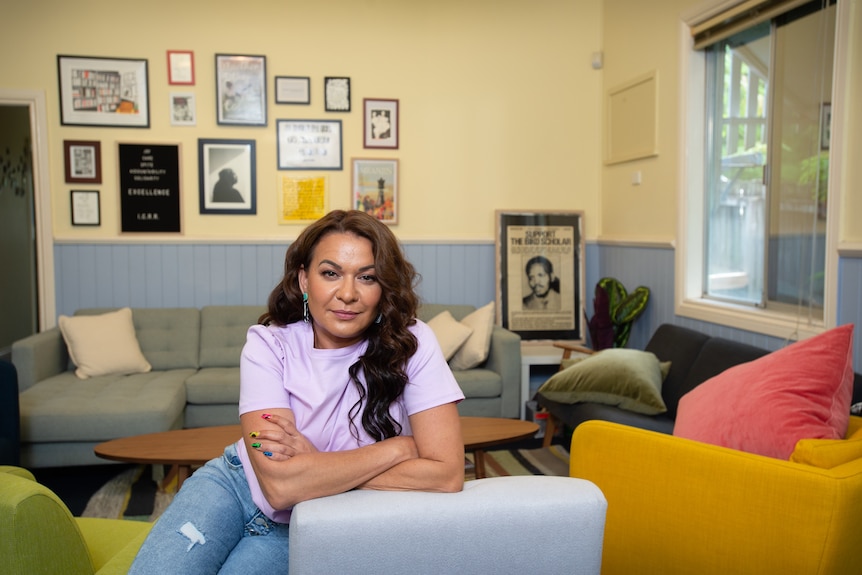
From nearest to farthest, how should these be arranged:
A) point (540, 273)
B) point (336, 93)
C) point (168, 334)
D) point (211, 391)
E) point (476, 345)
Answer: point (211, 391)
point (476, 345)
point (168, 334)
point (336, 93)
point (540, 273)

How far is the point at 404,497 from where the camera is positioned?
4.39ft

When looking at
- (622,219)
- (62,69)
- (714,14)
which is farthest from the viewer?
(622,219)

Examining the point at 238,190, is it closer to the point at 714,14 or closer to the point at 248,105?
the point at 248,105

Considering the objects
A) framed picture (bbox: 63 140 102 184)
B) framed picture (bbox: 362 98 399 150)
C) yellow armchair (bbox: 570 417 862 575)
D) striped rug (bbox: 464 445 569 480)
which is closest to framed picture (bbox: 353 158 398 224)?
framed picture (bbox: 362 98 399 150)

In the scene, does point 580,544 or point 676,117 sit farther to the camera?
point 676,117

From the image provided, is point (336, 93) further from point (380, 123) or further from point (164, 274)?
point (164, 274)

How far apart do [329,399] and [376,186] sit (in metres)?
3.73

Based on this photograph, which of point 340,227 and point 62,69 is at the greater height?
point 62,69

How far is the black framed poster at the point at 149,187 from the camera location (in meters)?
5.04

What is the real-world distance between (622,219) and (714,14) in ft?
5.08

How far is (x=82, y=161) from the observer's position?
16.4ft

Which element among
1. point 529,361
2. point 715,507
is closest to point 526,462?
point 529,361

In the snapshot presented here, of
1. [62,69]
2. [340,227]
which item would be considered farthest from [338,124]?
[340,227]

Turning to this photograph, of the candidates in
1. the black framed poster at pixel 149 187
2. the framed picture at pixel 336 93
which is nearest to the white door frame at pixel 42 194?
the black framed poster at pixel 149 187
